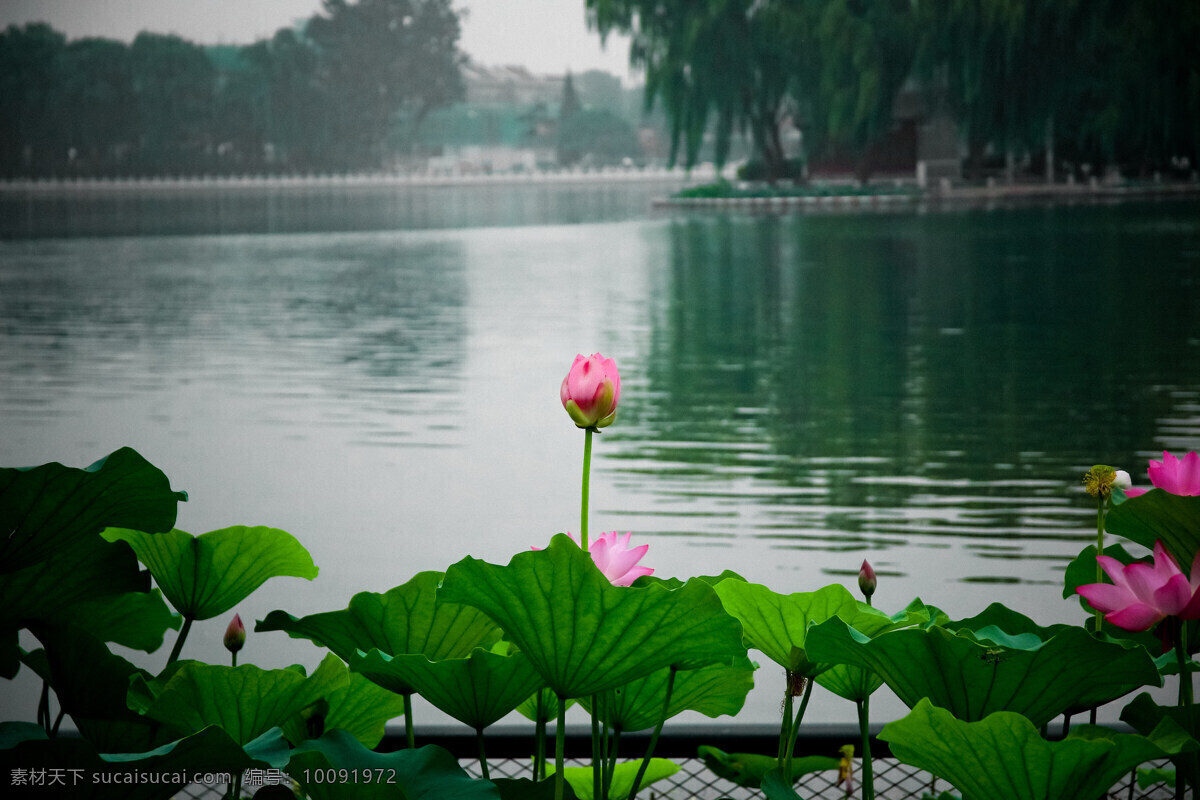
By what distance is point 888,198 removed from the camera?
12.3 m

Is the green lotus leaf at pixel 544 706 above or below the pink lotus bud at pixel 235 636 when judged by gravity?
below

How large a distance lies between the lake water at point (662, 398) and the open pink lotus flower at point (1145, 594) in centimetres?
112

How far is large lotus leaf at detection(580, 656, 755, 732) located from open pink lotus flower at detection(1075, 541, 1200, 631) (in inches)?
5.6

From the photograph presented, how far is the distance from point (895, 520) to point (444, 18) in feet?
33.4

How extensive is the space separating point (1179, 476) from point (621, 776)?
0.92 feet

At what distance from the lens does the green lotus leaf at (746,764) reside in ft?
2.03

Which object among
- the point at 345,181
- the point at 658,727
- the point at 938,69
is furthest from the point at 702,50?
the point at 658,727

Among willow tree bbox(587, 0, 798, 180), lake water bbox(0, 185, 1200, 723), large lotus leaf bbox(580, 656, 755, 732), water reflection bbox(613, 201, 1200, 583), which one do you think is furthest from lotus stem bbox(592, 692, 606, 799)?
willow tree bbox(587, 0, 798, 180)

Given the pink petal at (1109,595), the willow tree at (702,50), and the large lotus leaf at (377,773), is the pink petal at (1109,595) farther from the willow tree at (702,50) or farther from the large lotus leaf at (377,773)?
the willow tree at (702,50)

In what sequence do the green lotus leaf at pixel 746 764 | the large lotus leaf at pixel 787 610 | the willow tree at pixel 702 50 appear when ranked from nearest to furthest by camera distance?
the large lotus leaf at pixel 787 610 < the green lotus leaf at pixel 746 764 < the willow tree at pixel 702 50

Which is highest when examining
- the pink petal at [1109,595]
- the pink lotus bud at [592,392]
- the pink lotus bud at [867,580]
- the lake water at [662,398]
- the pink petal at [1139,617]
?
the pink lotus bud at [592,392]

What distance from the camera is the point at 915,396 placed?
3.78 meters

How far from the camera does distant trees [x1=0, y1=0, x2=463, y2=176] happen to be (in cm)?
891

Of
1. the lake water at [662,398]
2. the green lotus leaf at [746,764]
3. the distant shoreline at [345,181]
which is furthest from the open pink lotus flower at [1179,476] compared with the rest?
the distant shoreline at [345,181]
